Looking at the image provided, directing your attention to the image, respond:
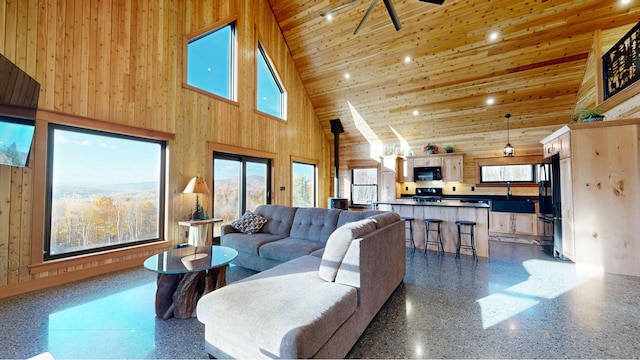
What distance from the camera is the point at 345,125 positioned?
327 inches

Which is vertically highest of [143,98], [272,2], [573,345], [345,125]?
[272,2]

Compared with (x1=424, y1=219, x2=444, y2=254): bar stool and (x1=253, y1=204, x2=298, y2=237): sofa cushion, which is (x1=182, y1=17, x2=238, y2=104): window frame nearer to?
(x1=253, y1=204, x2=298, y2=237): sofa cushion

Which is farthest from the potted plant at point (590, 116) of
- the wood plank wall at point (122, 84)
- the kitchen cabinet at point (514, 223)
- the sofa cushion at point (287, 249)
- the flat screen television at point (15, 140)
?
the flat screen television at point (15, 140)

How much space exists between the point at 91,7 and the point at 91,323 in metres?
3.90

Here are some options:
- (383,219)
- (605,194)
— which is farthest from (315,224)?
(605,194)

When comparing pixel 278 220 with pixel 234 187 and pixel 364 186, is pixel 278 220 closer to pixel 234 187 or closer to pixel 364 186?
pixel 234 187

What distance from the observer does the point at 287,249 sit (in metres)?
3.28

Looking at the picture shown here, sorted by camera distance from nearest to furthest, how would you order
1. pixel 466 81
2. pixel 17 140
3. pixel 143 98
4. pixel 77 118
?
pixel 17 140, pixel 77 118, pixel 143 98, pixel 466 81

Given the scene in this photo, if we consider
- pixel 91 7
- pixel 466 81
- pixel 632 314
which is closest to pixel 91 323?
pixel 91 7

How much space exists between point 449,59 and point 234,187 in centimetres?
544

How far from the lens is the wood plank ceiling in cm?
472

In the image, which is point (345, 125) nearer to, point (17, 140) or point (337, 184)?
point (337, 184)

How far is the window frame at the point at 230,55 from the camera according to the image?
15.1 ft

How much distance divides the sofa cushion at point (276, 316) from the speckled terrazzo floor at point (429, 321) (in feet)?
1.51
